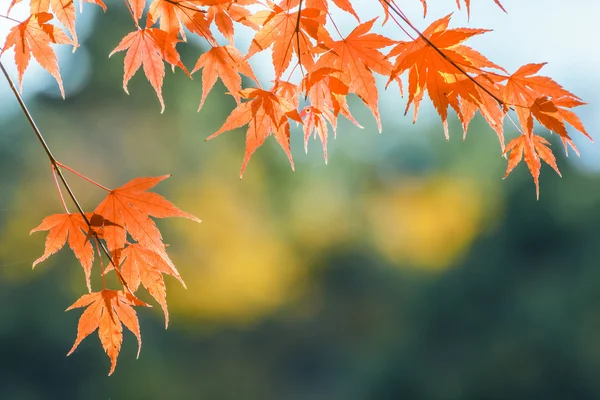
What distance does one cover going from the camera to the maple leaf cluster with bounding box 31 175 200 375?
70 cm

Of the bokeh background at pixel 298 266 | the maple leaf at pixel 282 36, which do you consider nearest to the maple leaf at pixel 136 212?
the maple leaf at pixel 282 36

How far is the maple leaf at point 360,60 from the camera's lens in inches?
26.6

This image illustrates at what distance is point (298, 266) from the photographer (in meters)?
7.10

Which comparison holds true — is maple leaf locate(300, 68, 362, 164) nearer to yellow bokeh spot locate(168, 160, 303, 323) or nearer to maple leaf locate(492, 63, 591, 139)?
maple leaf locate(492, 63, 591, 139)

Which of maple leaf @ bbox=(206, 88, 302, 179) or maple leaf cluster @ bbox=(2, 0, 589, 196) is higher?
maple leaf cluster @ bbox=(2, 0, 589, 196)

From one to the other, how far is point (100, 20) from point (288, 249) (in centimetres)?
387

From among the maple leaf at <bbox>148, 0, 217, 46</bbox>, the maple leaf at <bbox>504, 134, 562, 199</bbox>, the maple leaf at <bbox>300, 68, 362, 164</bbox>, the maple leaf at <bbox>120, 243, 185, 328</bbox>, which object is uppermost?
the maple leaf at <bbox>148, 0, 217, 46</bbox>

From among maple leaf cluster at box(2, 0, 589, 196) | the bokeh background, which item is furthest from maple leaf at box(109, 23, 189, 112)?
the bokeh background

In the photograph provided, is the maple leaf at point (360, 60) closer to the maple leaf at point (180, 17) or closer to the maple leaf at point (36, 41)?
the maple leaf at point (180, 17)

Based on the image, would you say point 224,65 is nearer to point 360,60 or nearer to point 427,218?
point 360,60

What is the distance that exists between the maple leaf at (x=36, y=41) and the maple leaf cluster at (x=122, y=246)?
166mm

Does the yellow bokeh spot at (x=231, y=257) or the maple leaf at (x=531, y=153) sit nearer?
the maple leaf at (x=531, y=153)

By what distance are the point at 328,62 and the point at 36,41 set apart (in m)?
0.40

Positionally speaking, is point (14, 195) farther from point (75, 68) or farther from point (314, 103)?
point (314, 103)
